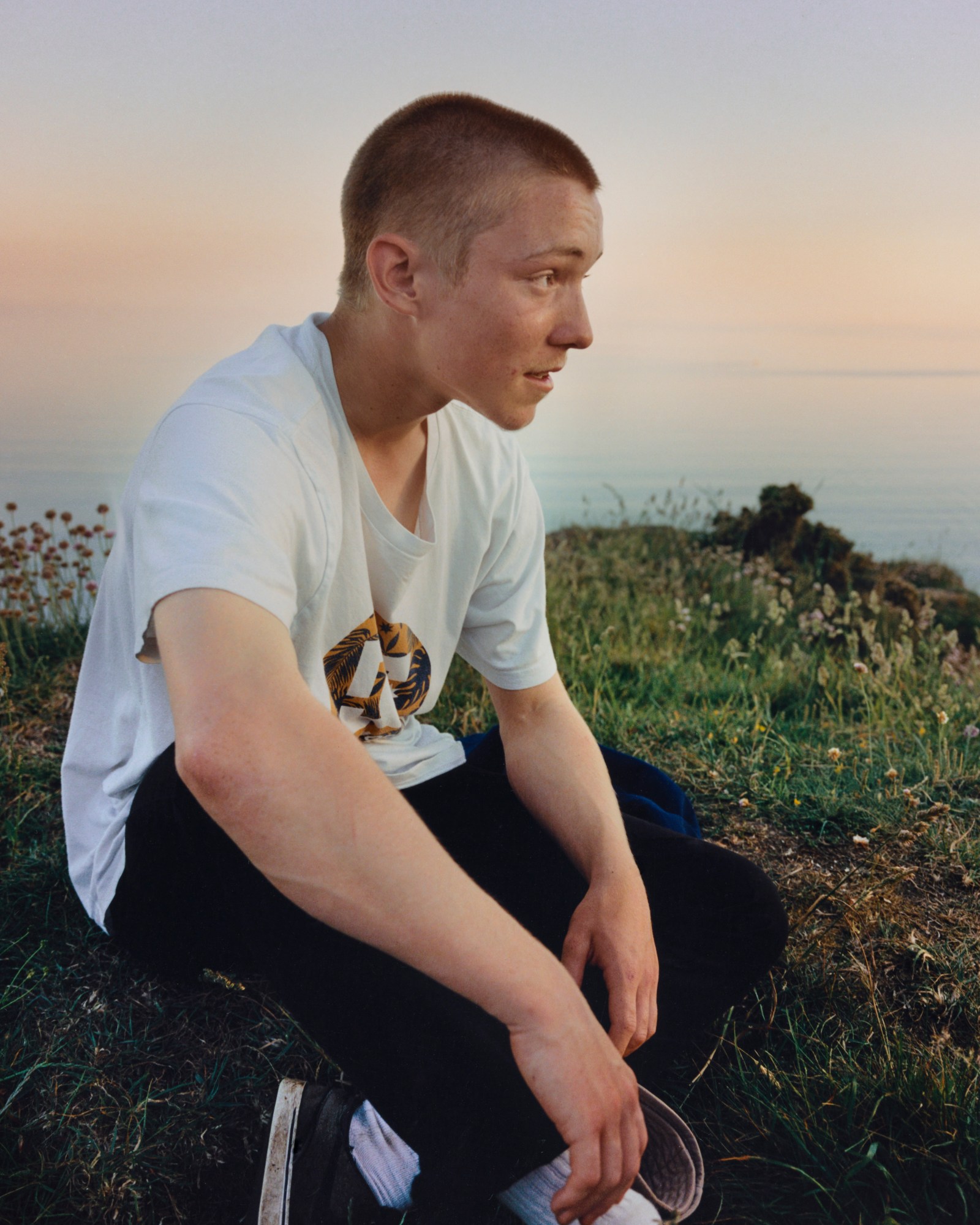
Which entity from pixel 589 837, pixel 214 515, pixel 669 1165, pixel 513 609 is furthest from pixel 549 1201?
pixel 214 515

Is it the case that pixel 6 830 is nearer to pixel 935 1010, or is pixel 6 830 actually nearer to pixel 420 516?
pixel 420 516

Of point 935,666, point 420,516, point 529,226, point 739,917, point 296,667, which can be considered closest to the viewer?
point 296,667

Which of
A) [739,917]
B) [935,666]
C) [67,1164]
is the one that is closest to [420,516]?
[739,917]

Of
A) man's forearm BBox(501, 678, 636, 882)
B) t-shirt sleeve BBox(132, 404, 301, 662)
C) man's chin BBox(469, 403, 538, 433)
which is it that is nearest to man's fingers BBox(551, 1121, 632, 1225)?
man's forearm BBox(501, 678, 636, 882)

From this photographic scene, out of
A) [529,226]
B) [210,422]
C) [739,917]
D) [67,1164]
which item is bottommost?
[67,1164]

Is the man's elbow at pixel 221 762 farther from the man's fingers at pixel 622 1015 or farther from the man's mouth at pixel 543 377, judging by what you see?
the man's mouth at pixel 543 377

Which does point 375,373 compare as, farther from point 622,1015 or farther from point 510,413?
point 622,1015

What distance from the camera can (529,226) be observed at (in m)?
1.80

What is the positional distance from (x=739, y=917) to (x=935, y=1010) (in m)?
0.61

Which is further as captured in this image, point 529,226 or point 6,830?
point 6,830

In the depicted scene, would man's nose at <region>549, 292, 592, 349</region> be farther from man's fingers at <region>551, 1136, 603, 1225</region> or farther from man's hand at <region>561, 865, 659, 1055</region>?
man's fingers at <region>551, 1136, 603, 1225</region>

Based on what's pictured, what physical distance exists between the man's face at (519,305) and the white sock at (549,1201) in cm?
140

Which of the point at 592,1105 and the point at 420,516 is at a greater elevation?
the point at 420,516

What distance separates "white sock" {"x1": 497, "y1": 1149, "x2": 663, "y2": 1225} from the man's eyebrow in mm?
1599
